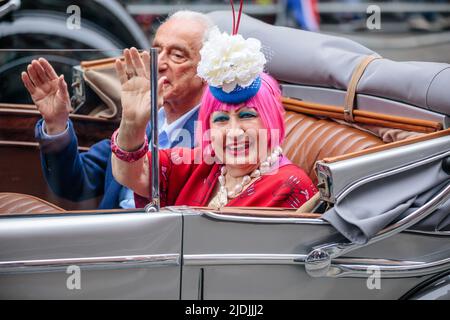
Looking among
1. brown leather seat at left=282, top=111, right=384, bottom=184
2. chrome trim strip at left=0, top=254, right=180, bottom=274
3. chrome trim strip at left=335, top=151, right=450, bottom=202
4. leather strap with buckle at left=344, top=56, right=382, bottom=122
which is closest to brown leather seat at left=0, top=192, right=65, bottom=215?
chrome trim strip at left=0, top=254, right=180, bottom=274

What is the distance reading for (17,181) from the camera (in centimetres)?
238

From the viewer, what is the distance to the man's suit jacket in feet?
8.06

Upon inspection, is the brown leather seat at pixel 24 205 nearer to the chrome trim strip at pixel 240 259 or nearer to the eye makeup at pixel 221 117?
the chrome trim strip at pixel 240 259

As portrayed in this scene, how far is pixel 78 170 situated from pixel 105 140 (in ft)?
0.47

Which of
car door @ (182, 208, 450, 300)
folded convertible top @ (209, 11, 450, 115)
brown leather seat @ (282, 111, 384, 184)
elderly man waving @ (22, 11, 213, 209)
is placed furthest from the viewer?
brown leather seat @ (282, 111, 384, 184)

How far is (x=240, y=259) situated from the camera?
2326 mm

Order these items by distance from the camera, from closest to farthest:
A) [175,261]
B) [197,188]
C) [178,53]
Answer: [175,261]
[197,188]
[178,53]

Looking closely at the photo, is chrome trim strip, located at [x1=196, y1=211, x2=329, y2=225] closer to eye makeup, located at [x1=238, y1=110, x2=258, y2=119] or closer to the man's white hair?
eye makeup, located at [x1=238, y1=110, x2=258, y2=119]

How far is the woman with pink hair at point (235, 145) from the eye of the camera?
8.17 ft

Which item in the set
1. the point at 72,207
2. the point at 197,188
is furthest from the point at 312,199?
the point at 72,207

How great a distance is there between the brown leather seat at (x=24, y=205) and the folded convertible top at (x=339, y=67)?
1.12 meters

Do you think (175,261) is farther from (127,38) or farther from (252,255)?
(127,38)

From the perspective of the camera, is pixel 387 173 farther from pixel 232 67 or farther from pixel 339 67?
pixel 339 67
